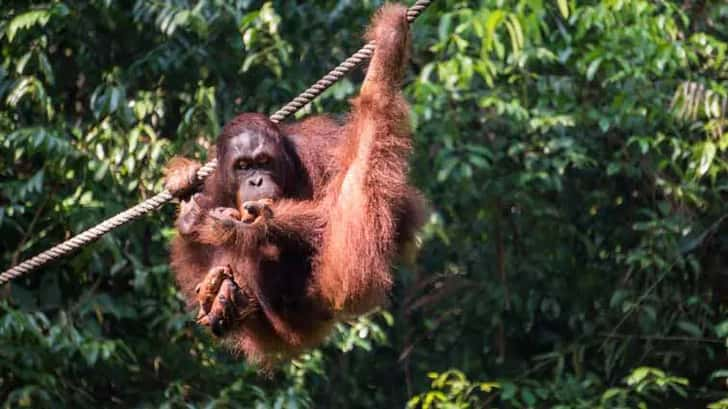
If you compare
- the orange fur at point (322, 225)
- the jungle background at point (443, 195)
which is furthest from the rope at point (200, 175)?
the jungle background at point (443, 195)

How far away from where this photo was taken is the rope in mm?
3842

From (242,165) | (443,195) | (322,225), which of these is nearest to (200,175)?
(242,165)

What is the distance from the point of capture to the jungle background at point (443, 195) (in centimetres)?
593

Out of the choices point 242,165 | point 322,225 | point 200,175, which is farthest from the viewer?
point 200,175

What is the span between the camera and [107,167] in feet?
19.4

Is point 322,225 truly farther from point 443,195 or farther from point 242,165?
point 443,195

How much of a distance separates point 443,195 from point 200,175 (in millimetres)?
2667

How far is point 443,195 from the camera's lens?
691cm

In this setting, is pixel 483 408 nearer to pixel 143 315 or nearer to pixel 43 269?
pixel 143 315

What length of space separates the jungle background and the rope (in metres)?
1.19

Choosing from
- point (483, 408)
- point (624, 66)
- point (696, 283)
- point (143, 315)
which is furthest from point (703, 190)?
point (143, 315)

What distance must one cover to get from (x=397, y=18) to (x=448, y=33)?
8.24 feet

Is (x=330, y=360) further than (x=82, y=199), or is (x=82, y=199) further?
(x=330, y=360)

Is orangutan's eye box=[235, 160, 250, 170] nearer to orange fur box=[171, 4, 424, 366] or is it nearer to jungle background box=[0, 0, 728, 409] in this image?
orange fur box=[171, 4, 424, 366]
